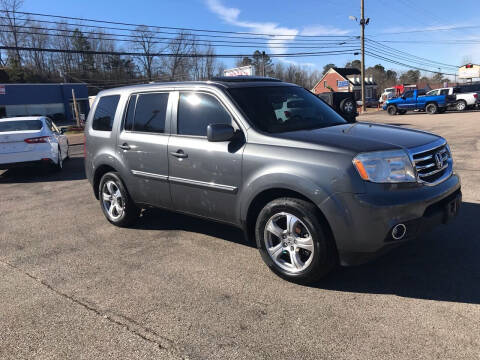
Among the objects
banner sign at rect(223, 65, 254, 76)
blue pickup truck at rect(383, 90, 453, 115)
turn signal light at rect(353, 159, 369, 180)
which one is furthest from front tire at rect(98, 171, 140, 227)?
blue pickup truck at rect(383, 90, 453, 115)

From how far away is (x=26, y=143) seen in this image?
9.55 meters

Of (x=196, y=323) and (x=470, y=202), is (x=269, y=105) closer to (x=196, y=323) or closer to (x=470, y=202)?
(x=196, y=323)

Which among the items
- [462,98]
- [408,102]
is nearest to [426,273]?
[408,102]

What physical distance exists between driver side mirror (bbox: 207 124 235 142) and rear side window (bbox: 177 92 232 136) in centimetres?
26

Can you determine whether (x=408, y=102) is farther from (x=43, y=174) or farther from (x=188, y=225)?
(x=188, y=225)

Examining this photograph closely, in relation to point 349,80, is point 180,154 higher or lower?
lower

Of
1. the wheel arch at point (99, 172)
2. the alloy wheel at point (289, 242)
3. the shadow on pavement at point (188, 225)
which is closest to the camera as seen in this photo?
the alloy wheel at point (289, 242)

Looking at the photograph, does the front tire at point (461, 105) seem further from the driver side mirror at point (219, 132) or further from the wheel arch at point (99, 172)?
the driver side mirror at point (219, 132)

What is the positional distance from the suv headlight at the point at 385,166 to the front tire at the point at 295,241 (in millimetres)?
528

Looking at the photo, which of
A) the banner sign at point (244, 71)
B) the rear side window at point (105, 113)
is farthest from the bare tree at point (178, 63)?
the rear side window at point (105, 113)

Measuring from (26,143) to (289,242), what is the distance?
27.1 feet

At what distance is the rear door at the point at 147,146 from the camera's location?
4637 millimetres

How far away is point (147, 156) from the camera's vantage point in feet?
15.6

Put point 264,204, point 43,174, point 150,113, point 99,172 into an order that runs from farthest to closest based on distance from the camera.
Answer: point 43,174
point 99,172
point 150,113
point 264,204
